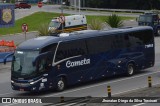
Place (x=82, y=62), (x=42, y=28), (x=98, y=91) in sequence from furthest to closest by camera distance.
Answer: (x=42, y=28)
(x=82, y=62)
(x=98, y=91)

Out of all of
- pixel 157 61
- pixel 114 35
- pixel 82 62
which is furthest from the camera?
pixel 157 61

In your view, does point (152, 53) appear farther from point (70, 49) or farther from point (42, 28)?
point (42, 28)

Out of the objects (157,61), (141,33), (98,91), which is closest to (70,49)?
(98,91)

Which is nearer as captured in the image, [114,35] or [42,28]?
[114,35]

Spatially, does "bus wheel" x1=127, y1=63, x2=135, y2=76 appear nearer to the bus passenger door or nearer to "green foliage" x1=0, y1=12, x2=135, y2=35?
the bus passenger door

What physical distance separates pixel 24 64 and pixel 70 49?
279cm

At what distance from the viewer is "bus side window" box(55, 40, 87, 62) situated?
82.4 feet

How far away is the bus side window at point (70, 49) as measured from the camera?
25.1 meters

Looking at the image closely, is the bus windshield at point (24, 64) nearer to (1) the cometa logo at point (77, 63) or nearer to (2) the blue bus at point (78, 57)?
(2) the blue bus at point (78, 57)

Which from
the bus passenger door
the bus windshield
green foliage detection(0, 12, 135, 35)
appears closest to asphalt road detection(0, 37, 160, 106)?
the bus passenger door

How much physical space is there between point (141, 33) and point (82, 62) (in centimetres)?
543

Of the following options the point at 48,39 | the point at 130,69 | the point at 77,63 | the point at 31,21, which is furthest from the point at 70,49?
the point at 31,21

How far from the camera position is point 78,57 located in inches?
1029

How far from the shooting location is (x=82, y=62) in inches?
1039
